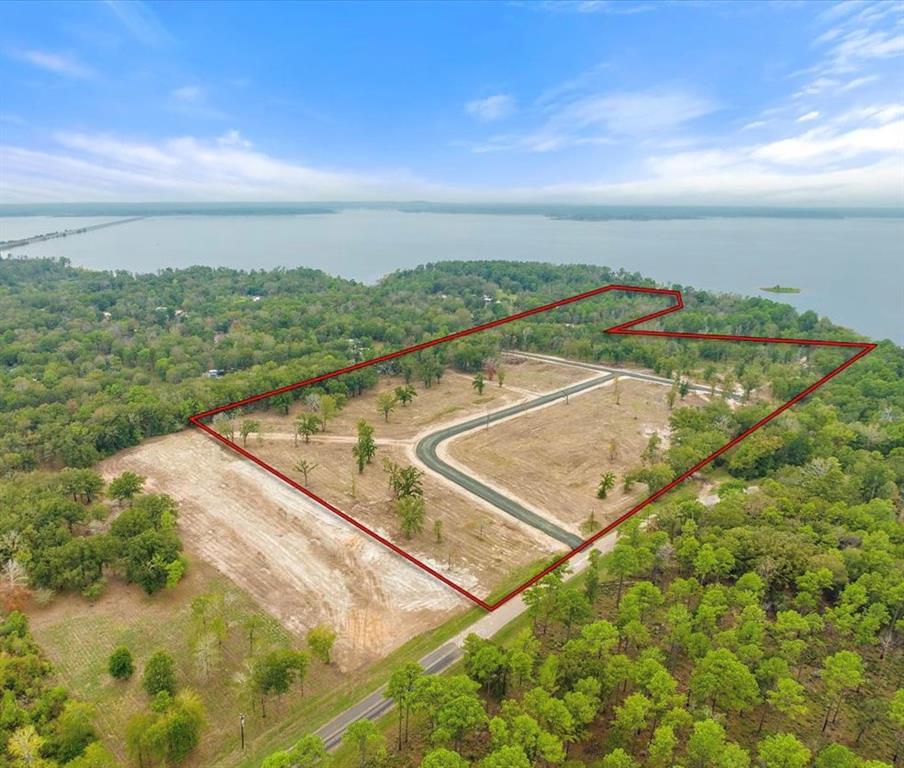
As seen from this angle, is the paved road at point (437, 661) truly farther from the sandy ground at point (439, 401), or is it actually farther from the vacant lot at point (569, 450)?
the sandy ground at point (439, 401)

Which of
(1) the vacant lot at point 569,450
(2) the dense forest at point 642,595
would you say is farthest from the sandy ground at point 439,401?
(1) the vacant lot at point 569,450

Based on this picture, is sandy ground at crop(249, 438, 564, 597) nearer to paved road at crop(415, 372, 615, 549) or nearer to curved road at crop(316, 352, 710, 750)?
paved road at crop(415, 372, 615, 549)

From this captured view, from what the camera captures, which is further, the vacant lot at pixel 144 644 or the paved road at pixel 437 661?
the vacant lot at pixel 144 644

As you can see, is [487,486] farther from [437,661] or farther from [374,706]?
[374,706]

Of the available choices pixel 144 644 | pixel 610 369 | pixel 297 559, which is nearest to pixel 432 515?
pixel 297 559

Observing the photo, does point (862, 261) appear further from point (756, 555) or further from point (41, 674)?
point (41, 674)

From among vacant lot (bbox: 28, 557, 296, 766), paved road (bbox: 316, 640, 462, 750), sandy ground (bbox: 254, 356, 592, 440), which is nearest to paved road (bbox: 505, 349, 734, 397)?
sandy ground (bbox: 254, 356, 592, 440)
